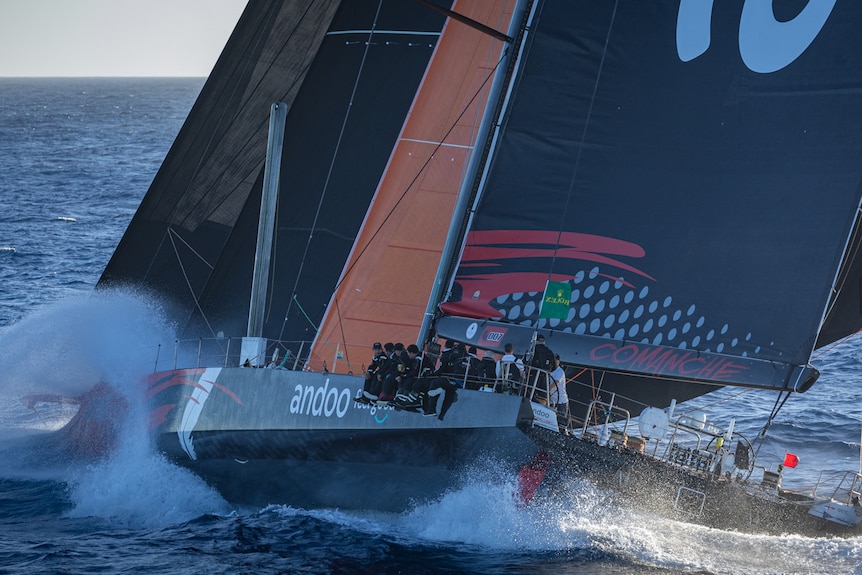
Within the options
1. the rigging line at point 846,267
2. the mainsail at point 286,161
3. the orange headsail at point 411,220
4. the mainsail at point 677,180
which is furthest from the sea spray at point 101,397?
the rigging line at point 846,267

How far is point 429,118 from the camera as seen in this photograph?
1770cm

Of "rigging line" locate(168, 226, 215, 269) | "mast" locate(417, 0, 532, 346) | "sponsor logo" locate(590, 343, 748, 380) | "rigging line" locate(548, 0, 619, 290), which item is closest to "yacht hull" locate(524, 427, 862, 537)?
"sponsor logo" locate(590, 343, 748, 380)

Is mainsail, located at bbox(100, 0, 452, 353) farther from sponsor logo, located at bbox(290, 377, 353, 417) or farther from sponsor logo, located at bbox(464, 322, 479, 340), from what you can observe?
sponsor logo, located at bbox(464, 322, 479, 340)

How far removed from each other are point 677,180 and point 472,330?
3.21 meters

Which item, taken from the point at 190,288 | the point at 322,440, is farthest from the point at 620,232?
the point at 190,288

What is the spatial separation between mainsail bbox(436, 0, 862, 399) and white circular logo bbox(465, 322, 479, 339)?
261mm

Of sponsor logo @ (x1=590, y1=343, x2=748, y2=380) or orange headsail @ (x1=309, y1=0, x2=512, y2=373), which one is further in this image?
orange headsail @ (x1=309, y1=0, x2=512, y2=373)

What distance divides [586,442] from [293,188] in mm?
7683

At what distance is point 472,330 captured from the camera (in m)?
13.6

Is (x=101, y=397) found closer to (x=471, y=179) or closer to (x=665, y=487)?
(x=471, y=179)

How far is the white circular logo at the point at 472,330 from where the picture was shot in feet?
44.6

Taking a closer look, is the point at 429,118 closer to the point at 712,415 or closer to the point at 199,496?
the point at 199,496

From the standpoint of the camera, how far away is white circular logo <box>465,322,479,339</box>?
44.6 feet

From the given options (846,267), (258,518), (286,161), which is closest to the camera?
(258,518)
